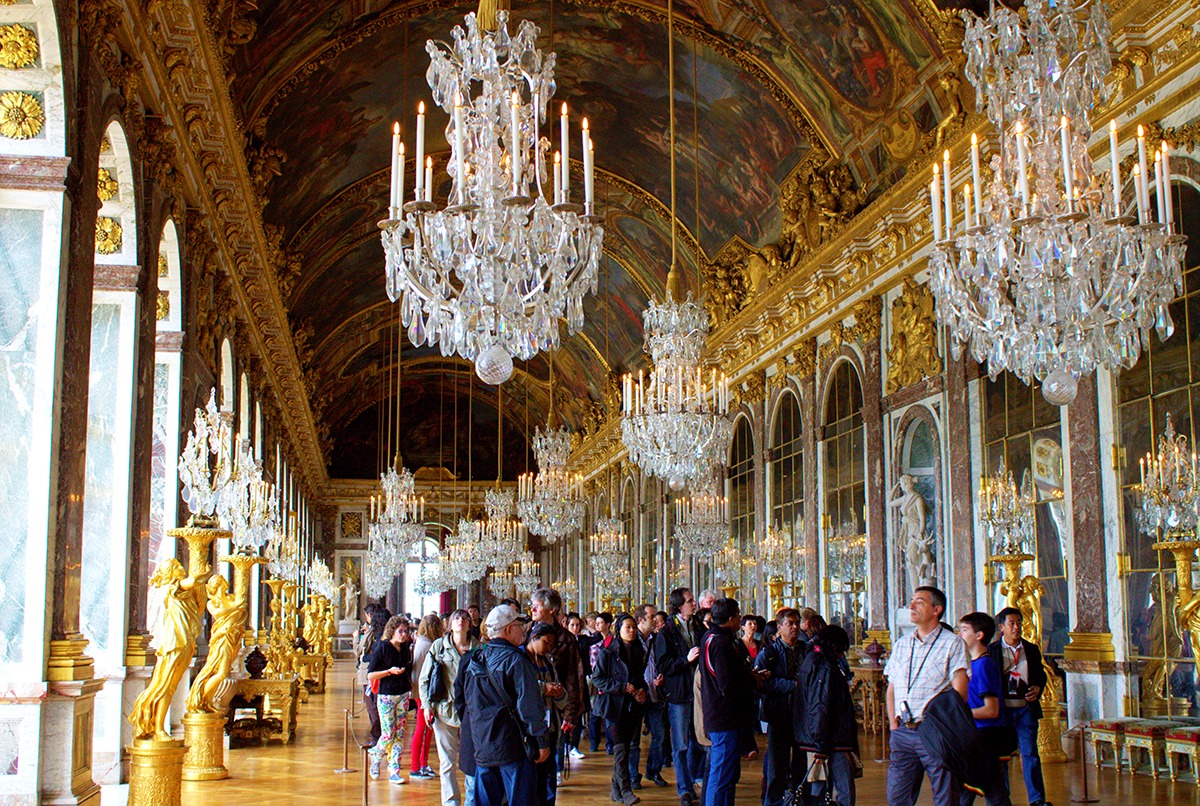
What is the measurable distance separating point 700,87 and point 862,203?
358 centimetres

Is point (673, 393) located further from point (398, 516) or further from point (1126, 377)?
point (398, 516)

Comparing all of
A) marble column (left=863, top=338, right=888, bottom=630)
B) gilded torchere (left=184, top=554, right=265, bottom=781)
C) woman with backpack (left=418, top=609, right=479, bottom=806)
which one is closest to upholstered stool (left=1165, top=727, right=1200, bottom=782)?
woman with backpack (left=418, top=609, right=479, bottom=806)

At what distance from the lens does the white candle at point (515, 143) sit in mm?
6707

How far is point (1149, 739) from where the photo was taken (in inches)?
376

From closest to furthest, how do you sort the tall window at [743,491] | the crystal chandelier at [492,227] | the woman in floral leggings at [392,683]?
the crystal chandelier at [492,227]
the woman in floral leggings at [392,683]
the tall window at [743,491]

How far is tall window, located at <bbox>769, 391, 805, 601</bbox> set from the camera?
1875 centimetres

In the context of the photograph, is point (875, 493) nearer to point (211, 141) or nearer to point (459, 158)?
point (211, 141)

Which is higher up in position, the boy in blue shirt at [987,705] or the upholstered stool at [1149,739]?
the boy in blue shirt at [987,705]

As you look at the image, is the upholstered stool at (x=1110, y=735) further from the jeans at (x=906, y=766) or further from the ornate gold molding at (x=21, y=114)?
the ornate gold molding at (x=21, y=114)

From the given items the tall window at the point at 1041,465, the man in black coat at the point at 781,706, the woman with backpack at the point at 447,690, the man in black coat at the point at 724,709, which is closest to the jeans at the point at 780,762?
the man in black coat at the point at 781,706

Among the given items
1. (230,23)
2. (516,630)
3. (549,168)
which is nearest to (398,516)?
(549,168)

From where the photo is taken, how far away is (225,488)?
Answer: 9453 mm

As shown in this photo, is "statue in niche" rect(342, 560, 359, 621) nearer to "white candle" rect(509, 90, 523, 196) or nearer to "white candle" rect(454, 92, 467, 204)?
"white candle" rect(454, 92, 467, 204)

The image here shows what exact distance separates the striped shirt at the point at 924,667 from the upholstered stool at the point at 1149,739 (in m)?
4.85
